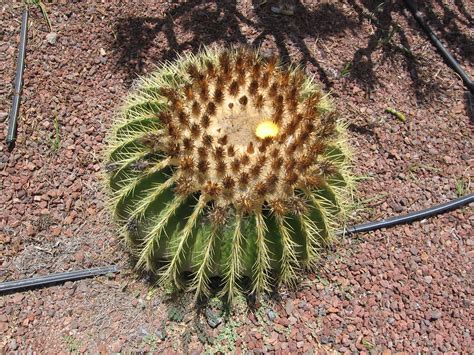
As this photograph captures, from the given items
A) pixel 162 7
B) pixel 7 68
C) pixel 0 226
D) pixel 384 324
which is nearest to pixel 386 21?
pixel 162 7

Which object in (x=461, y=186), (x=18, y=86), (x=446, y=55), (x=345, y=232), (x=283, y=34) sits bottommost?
(x=461, y=186)

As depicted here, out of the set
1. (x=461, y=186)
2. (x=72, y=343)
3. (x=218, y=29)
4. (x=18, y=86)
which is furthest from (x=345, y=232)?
(x=18, y=86)

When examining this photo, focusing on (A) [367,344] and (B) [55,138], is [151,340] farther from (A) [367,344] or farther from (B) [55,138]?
(B) [55,138]

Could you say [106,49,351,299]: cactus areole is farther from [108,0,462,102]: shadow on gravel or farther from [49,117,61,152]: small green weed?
[108,0,462,102]: shadow on gravel

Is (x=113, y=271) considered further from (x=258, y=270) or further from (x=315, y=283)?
(x=315, y=283)

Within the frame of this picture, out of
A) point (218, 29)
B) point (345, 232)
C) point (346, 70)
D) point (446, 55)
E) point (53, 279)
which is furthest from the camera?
point (446, 55)

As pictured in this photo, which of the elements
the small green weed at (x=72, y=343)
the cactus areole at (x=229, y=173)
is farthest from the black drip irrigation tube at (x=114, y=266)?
the cactus areole at (x=229, y=173)
